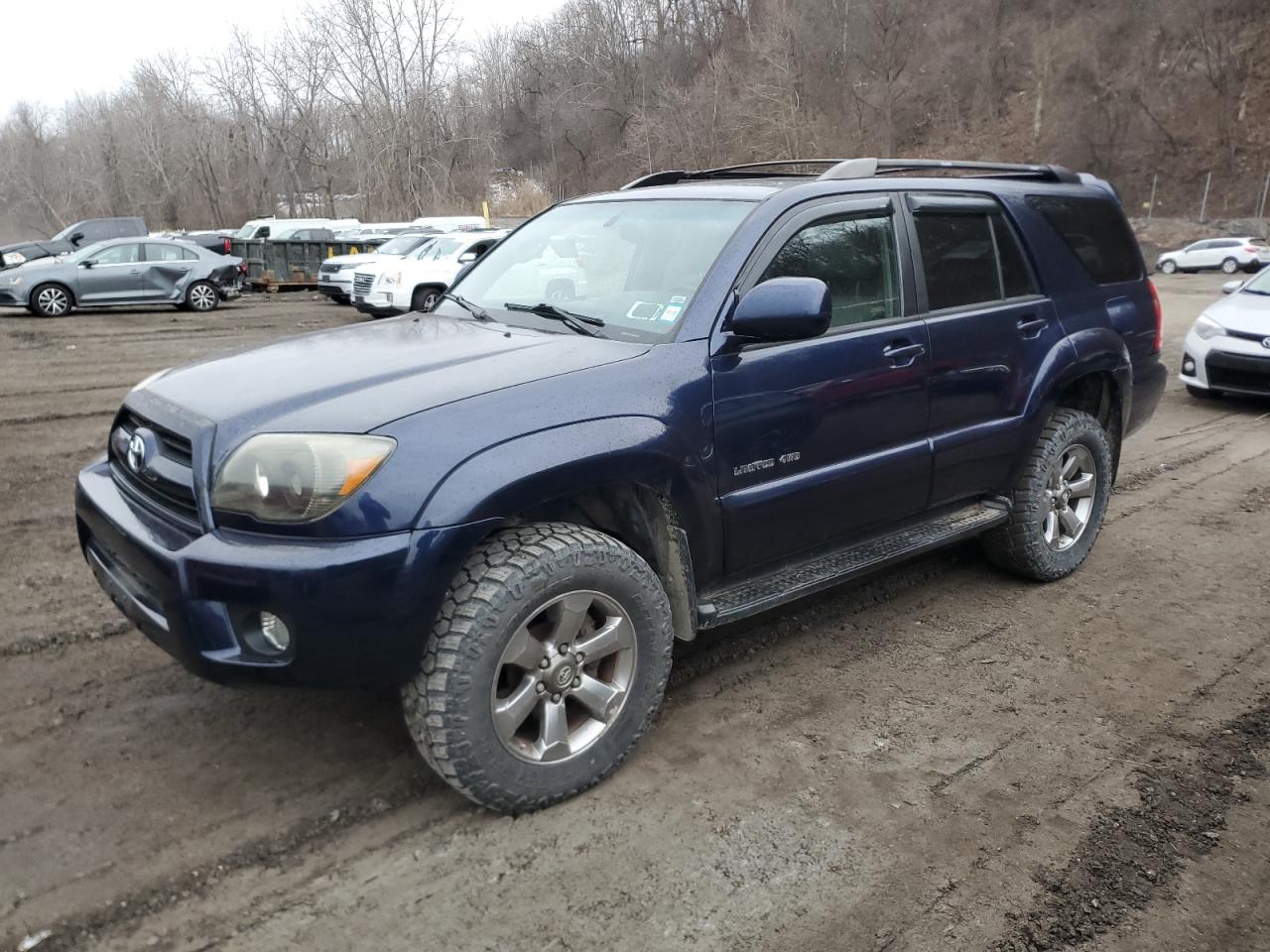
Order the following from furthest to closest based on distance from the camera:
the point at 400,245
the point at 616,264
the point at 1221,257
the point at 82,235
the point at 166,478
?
1. the point at 1221,257
2. the point at 82,235
3. the point at 400,245
4. the point at 616,264
5. the point at 166,478

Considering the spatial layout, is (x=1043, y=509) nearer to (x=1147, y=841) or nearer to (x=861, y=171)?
(x=861, y=171)

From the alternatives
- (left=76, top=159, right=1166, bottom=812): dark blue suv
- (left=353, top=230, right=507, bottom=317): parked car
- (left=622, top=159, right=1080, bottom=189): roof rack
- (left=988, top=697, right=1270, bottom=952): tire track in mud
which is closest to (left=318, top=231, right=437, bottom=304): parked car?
(left=353, top=230, right=507, bottom=317): parked car

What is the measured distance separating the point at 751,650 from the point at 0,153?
86.1 metres

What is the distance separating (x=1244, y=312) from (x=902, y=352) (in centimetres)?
691

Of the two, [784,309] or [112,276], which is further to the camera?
[112,276]

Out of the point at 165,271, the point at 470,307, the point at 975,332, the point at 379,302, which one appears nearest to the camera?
the point at 470,307

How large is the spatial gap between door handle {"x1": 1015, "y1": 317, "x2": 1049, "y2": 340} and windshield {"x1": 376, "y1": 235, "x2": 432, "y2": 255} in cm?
1664

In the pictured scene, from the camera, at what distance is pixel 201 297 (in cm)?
1841

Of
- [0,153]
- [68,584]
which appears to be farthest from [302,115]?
[68,584]

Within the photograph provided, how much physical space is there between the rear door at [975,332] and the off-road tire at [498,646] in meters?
1.69

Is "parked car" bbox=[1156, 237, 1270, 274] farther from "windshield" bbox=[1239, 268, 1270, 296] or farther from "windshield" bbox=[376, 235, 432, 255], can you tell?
"windshield" bbox=[376, 235, 432, 255]

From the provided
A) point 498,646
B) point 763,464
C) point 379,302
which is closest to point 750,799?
point 498,646

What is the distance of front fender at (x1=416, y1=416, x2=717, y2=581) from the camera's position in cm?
261

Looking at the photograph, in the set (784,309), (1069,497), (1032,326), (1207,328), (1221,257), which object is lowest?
(1221,257)
